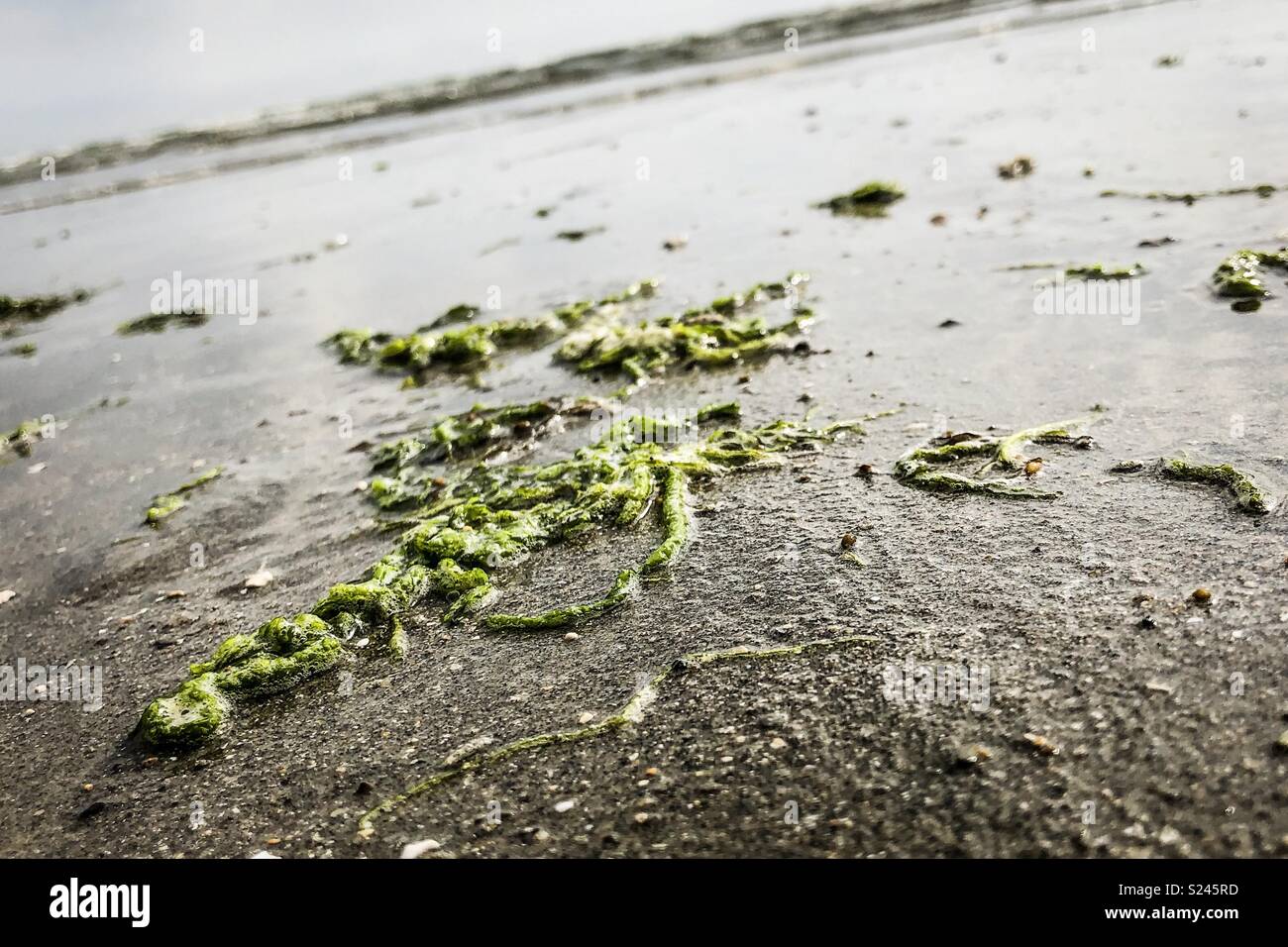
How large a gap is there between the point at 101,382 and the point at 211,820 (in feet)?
25.8

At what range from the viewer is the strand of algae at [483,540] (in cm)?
445

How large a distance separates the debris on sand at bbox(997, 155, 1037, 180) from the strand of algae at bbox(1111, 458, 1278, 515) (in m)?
7.18

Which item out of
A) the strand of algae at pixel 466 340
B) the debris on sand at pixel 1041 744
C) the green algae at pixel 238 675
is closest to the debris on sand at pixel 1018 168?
the strand of algae at pixel 466 340

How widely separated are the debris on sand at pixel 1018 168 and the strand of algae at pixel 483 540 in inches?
256

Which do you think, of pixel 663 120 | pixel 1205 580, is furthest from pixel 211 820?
pixel 663 120

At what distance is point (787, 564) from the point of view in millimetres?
4629

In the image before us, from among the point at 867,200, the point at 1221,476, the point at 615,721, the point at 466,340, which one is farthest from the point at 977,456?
the point at 867,200

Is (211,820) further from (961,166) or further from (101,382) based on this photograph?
(961,166)

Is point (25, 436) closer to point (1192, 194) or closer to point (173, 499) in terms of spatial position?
point (173, 499)

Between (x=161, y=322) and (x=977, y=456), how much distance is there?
412 inches

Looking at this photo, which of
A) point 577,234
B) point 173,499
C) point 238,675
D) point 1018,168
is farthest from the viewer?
point 577,234

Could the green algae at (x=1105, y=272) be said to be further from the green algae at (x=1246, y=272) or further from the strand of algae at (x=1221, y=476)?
the strand of algae at (x=1221, y=476)

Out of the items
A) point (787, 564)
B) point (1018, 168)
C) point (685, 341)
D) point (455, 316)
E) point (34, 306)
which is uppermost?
point (1018, 168)
